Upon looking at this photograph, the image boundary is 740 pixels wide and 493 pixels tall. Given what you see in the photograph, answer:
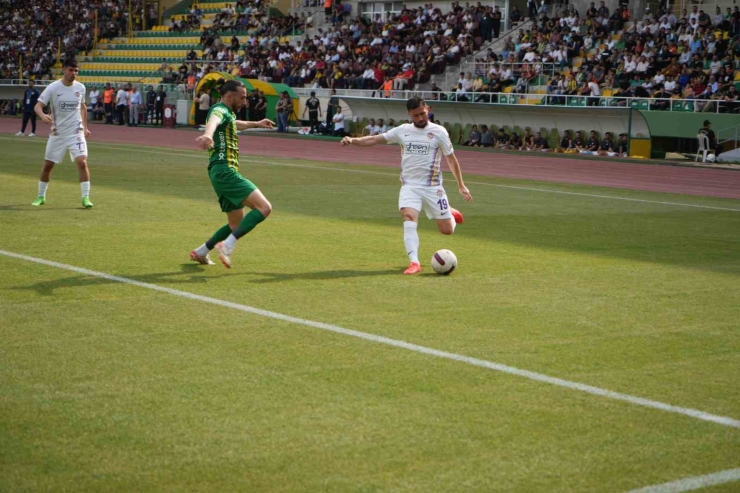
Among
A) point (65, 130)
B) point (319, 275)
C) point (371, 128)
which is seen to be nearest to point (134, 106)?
point (371, 128)

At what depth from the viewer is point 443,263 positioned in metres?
10.2

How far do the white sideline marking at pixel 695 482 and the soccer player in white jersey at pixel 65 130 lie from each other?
1197cm

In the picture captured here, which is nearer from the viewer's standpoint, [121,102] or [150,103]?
[121,102]

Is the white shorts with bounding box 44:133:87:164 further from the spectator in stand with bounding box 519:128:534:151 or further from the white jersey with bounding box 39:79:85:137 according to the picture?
the spectator in stand with bounding box 519:128:534:151

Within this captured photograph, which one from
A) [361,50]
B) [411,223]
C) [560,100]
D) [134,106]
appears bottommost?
[411,223]

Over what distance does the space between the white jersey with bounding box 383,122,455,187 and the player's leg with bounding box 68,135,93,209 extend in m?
6.17

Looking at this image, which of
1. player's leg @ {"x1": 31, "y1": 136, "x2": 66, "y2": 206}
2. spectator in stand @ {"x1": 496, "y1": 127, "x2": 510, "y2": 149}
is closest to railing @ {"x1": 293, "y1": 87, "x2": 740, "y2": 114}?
spectator in stand @ {"x1": 496, "y1": 127, "x2": 510, "y2": 149}

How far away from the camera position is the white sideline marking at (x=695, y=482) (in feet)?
14.9

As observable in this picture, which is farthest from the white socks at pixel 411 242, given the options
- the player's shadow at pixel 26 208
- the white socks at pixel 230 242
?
→ the player's shadow at pixel 26 208

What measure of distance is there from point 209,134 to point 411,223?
243cm

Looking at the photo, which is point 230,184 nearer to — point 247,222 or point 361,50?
point 247,222

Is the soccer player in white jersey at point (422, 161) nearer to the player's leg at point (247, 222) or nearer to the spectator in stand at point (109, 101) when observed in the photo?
the player's leg at point (247, 222)

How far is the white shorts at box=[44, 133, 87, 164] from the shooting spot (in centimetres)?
1515

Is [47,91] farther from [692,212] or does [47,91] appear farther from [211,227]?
[692,212]
